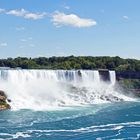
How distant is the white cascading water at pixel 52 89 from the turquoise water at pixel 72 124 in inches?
230

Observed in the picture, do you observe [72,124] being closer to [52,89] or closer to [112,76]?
[52,89]

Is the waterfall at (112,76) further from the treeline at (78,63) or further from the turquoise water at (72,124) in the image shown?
the turquoise water at (72,124)

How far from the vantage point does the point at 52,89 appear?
60344 millimetres

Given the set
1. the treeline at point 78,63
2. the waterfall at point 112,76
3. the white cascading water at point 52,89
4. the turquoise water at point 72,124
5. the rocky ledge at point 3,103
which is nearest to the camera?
the turquoise water at point 72,124

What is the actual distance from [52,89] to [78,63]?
25.1 metres

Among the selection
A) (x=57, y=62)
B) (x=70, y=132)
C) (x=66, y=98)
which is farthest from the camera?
(x=57, y=62)

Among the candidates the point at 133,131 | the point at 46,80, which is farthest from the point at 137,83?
the point at 133,131

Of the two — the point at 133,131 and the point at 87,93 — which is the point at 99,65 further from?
the point at 133,131

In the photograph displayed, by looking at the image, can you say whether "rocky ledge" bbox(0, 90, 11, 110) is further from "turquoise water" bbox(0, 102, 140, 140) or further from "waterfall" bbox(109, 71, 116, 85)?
"waterfall" bbox(109, 71, 116, 85)

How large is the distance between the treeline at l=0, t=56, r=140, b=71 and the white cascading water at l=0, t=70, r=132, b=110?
1323cm

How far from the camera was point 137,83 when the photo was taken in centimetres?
7275

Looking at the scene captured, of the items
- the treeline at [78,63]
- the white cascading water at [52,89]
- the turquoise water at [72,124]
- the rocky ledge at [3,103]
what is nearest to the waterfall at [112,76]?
the white cascading water at [52,89]

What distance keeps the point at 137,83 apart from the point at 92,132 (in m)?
38.6

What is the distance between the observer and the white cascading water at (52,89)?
5441 centimetres
